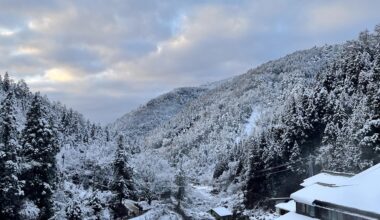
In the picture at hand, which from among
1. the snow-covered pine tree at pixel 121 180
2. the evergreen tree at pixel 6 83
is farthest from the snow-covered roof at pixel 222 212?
the evergreen tree at pixel 6 83

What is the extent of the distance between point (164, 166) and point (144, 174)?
7250 mm

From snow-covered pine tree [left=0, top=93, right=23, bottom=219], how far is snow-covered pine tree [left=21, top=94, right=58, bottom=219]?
3375mm

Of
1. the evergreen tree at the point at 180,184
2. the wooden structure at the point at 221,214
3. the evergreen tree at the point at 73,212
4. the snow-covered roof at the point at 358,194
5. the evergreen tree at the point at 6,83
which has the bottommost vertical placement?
the wooden structure at the point at 221,214

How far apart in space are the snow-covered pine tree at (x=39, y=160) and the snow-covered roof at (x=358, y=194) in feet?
70.1

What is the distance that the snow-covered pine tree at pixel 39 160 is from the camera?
3691 centimetres

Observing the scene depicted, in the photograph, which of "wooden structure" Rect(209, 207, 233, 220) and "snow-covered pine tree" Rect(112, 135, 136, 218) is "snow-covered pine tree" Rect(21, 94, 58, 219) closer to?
"snow-covered pine tree" Rect(112, 135, 136, 218)

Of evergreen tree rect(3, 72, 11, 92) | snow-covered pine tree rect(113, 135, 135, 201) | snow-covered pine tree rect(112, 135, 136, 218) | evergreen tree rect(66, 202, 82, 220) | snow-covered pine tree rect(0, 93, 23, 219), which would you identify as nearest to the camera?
snow-covered pine tree rect(0, 93, 23, 219)

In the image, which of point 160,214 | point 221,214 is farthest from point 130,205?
point 221,214

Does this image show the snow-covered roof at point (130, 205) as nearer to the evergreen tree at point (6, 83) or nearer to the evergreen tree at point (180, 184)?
the evergreen tree at point (180, 184)

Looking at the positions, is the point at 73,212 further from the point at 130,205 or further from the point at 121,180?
the point at 130,205

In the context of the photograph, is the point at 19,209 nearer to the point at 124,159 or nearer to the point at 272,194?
the point at 124,159

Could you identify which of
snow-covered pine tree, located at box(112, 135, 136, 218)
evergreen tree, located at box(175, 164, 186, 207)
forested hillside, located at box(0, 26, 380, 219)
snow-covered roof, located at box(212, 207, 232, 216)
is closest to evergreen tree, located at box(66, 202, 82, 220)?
forested hillside, located at box(0, 26, 380, 219)

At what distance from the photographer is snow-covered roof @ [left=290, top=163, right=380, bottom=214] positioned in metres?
22.2

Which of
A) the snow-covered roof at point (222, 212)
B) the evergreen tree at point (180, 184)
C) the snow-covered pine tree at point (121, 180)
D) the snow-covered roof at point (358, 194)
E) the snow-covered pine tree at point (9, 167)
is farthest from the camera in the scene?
the snow-covered roof at point (222, 212)
